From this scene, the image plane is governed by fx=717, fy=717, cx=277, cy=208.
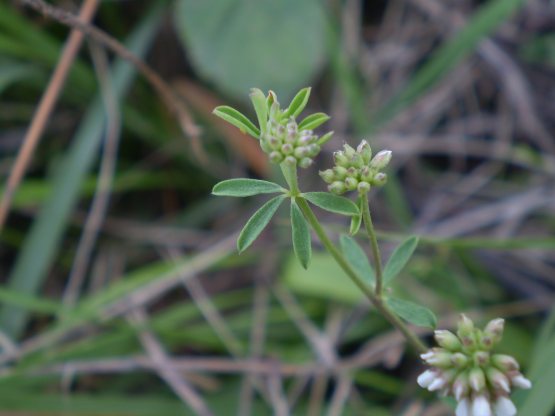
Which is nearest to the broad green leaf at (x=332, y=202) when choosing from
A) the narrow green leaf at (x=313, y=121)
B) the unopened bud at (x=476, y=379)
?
the narrow green leaf at (x=313, y=121)

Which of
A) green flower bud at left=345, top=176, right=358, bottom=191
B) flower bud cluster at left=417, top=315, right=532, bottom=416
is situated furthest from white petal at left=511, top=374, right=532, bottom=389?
green flower bud at left=345, top=176, right=358, bottom=191

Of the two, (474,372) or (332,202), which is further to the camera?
(332,202)

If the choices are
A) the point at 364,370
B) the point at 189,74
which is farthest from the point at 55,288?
the point at 364,370

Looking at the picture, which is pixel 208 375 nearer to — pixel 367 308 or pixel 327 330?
pixel 327 330

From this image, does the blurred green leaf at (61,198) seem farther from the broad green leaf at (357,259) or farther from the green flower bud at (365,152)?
the green flower bud at (365,152)

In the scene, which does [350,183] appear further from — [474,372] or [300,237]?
[474,372]

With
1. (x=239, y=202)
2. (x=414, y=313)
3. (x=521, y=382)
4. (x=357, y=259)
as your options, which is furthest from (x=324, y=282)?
(x=521, y=382)
